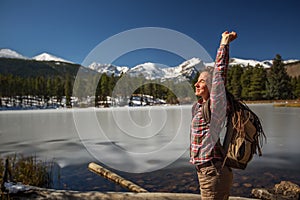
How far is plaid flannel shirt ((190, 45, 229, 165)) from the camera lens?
1556 mm

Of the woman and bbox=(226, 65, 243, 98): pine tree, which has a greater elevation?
bbox=(226, 65, 243, 98): pine tree

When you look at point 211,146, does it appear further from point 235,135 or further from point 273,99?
point 273,99

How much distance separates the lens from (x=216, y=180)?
1670 millimetres

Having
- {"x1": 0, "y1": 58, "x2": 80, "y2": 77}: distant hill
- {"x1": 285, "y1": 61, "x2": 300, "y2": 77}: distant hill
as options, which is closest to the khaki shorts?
{"x1": 285, "y1": 61, "x2": 300, "y2": 77}: distant hill

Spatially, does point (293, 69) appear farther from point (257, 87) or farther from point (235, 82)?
point (257, 87)

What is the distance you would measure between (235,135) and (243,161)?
17 centimetres

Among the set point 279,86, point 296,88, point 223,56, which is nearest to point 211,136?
point 223,56

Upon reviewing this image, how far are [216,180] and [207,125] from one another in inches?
14.2

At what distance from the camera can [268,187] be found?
15.0 feet

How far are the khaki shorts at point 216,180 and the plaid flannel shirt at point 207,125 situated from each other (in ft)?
0.20

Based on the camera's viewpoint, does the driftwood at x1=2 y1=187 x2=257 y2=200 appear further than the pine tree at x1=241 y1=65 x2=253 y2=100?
No

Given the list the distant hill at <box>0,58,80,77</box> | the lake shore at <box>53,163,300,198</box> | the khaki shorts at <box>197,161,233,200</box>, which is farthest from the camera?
the distant hill at <box>0,58,80,77</box>

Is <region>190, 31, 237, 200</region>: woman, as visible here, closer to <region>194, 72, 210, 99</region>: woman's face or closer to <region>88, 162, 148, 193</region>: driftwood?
<region>194, 72, 210, 99</region>: woman's face

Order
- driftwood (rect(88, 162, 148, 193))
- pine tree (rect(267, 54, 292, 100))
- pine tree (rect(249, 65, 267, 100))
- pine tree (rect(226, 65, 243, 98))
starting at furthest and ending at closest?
pine tree (rect(226, 65, 243, 98)), pine tree (rect(249, 65, 267, 100)), pine tree (rect(267, 54, 292, 100)), driftwood (rect(88, 162, 148, 193))
